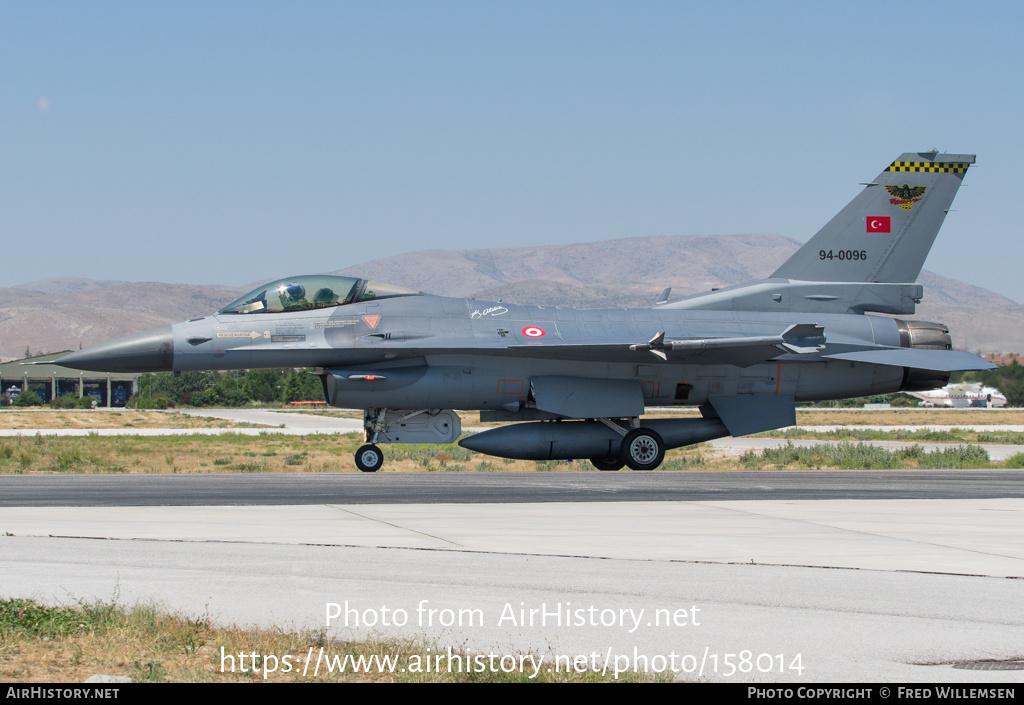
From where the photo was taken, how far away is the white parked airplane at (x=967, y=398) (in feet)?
296

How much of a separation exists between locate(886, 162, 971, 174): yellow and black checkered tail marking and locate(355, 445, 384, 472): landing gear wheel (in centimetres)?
1155

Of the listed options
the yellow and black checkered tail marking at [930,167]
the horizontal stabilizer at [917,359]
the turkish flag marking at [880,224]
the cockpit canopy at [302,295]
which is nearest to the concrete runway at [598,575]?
the cockpit canopy at [302,295]

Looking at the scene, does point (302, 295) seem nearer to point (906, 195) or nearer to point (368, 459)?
point (368, 459)

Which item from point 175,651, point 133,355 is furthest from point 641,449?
point 175,651

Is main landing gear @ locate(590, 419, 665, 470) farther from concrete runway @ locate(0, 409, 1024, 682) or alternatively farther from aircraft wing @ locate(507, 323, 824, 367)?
concrete runway @ locate(0, 409, 1024, 682)

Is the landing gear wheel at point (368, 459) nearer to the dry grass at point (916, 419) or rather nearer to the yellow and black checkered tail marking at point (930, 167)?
the yellow and black checkered tail marking at point (930, 167)

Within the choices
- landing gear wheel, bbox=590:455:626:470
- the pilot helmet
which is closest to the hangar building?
the pilot helmet

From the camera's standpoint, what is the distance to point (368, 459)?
58.0 ft

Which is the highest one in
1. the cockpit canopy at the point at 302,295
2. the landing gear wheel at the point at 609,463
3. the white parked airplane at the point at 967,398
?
the cockpit canopy at the point at 302,295

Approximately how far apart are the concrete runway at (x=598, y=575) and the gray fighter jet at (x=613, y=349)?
19.4 feet

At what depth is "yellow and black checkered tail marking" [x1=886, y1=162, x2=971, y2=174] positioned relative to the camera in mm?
20281

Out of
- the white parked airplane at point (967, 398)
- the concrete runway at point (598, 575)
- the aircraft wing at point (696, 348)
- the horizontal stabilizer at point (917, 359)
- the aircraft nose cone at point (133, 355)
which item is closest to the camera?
the concrete runway at point (598, 575)
